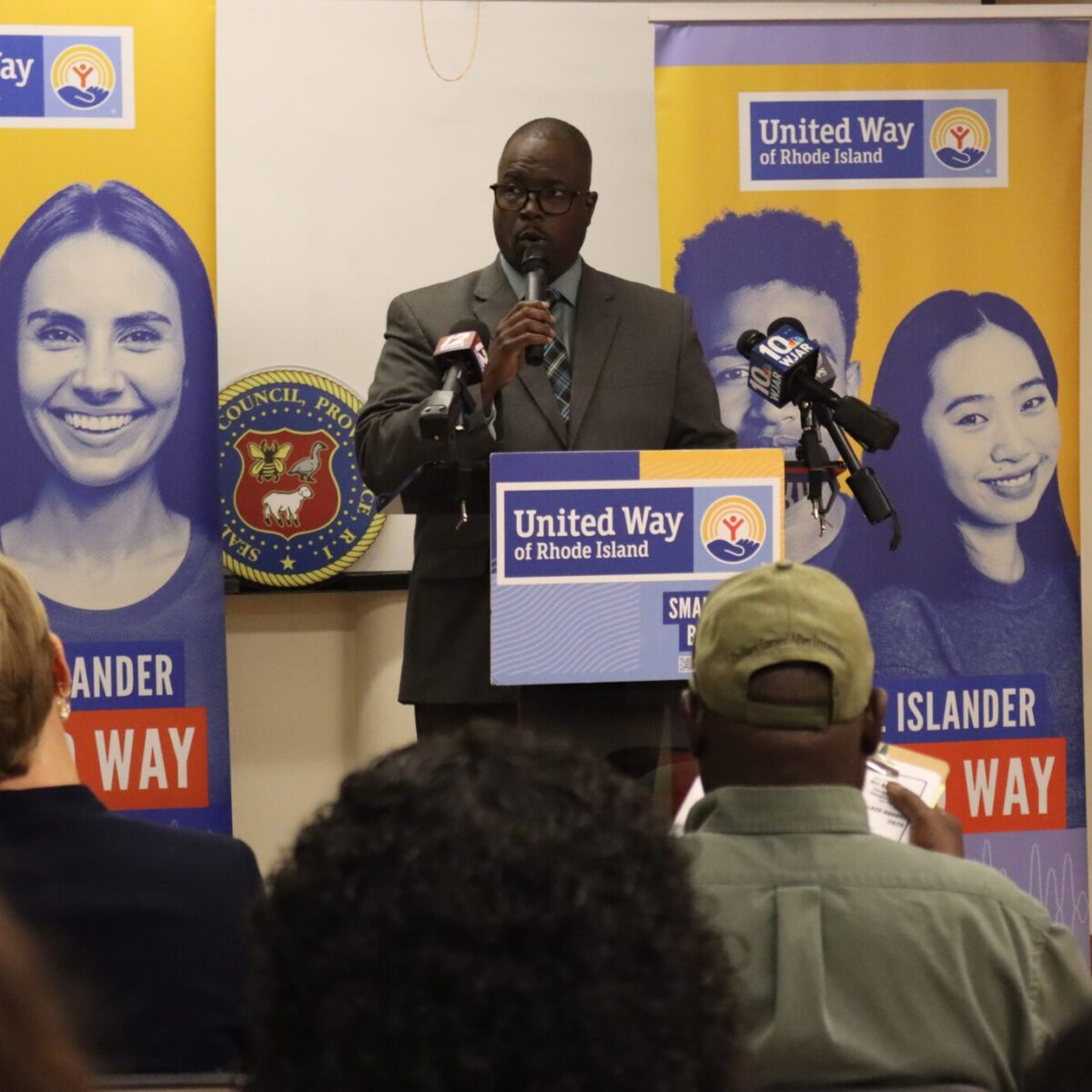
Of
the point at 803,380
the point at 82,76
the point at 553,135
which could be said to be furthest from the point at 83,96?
the point at 803,380

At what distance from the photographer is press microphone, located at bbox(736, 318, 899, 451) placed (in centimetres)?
327

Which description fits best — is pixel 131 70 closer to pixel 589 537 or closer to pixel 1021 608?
pixel 589 537

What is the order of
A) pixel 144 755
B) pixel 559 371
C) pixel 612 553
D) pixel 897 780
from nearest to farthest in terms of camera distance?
pixel 897 780, pixel 612 553, pixel 559 371, pixel 144 755

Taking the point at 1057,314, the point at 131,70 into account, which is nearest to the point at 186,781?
the point at 131,70

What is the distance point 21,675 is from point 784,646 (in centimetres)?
84

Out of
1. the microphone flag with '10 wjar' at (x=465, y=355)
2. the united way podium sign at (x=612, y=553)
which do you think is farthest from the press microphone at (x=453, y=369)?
the united way podium sign at (x=612, y=553)

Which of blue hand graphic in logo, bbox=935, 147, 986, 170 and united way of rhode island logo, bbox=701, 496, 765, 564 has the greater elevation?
blue hand graphic in logo, bbox=935, 147, 986, 170

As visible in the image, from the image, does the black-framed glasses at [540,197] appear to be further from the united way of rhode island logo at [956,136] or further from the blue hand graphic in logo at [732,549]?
the united way of rhode island logo at [956,136]

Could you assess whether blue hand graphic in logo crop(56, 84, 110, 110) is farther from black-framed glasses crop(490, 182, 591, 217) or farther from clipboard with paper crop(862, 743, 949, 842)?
clipboard with paper crop(862, 743, 949, 842)

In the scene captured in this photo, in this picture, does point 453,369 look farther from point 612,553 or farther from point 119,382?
point 119,382

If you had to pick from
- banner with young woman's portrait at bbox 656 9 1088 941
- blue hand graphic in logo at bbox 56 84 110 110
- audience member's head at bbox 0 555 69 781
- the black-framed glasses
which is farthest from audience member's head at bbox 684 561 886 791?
blue hand graphic in logo at bbox 56 84 110 110

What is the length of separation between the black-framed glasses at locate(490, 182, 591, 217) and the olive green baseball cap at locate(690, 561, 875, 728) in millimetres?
1861

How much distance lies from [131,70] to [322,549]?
1.49 meters

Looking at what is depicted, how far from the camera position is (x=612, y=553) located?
2844mm
